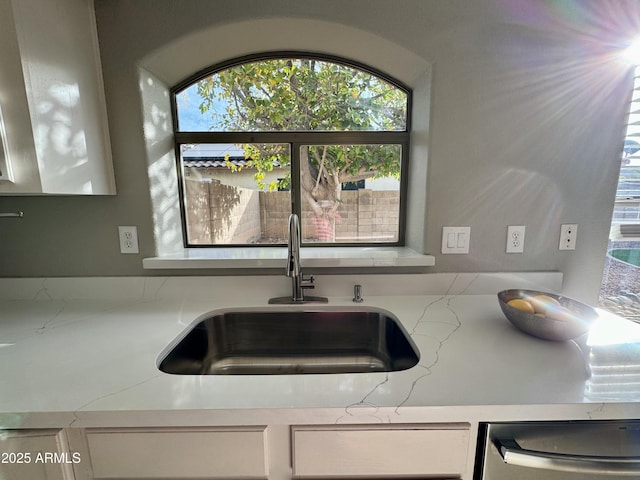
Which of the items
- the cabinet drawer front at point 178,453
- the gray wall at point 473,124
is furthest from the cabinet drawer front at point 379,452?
the gray wall at point 473,124

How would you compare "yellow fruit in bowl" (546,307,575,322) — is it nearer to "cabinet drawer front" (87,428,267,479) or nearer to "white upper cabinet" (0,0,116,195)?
"cabinet drawer front" (87,428,267,479)

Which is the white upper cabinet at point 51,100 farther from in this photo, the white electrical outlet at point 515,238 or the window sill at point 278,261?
the white electrical outlet at point 515,238

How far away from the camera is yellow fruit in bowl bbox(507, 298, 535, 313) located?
35.5 inches

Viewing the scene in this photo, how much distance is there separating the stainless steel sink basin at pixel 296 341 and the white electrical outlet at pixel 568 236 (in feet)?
2.78

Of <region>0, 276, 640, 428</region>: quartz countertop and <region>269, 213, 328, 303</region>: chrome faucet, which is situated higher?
<region>269, 213, 328, 303</region>: chrome faucet

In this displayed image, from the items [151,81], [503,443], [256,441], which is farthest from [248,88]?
[503,443]

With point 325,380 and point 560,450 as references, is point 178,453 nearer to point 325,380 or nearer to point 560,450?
point 325,380

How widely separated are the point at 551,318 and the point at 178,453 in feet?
3.51

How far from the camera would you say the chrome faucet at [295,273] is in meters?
1.07

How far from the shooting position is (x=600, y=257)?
122 cm

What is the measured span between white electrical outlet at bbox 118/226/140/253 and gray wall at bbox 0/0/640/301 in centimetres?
3

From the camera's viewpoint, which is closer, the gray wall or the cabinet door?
the cabinet door

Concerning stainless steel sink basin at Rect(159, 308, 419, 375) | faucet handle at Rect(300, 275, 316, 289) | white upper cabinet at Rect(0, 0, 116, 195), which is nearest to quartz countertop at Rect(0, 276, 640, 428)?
stainless steel sink basin at Rect(159, 308, 419, 375)

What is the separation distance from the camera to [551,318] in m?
0.83
